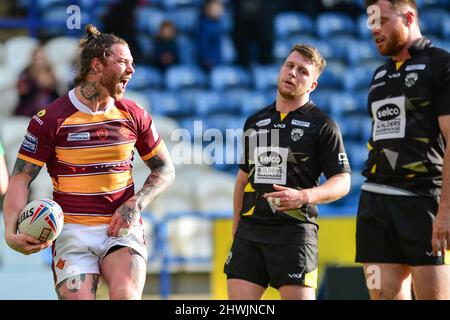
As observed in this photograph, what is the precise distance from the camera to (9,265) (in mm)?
9430

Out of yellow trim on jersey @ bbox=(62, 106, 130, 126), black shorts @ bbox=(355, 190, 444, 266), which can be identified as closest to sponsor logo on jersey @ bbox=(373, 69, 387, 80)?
black shorts @ bbox=(355, 190, 444, 266)

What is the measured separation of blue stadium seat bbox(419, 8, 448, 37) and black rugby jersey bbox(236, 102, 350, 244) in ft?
31.8

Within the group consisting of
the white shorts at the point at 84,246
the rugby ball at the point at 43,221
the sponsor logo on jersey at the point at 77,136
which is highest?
the sponsor logo on jersey at the point at 77,136

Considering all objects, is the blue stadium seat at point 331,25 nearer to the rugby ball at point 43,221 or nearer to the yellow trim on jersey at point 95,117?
the yellow trim on jersey at point 95,117

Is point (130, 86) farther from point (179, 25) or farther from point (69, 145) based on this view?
point (69, 145)

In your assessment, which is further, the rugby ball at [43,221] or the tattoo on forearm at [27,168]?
the tattoo on forearm at [27,168]

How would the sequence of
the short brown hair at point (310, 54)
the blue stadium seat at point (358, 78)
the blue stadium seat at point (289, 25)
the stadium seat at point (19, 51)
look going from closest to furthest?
1. the short brown hair at point (310, 54)
2. the stadium seat at point (19, 51)
3. the blue stadium seat at point (358, 78)
4. the blue stadium seat at point (289, 25)

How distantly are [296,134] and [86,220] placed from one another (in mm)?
1450

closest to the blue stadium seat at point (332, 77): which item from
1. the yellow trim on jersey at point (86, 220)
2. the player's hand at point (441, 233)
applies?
the yellow trim on jersey at point (86, 220)

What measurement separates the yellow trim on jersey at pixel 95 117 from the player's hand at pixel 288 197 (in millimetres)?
1002

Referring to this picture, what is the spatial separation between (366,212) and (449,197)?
0.60m

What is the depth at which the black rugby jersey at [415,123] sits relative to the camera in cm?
525

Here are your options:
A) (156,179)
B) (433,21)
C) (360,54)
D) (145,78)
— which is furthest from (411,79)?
(433,21)
